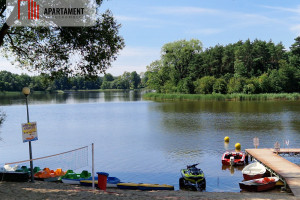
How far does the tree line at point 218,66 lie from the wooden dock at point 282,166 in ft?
223

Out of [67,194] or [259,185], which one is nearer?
[67,194]

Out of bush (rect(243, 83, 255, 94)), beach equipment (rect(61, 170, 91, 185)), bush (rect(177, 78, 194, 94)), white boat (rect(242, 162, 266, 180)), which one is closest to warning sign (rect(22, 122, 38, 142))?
beach equipment (rect(61, 170, 91, 185))

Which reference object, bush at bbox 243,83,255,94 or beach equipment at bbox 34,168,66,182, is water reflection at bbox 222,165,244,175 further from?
bush at bbox 243,83,255,94

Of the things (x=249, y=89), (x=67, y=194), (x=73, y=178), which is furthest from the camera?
(x=249, y=89)

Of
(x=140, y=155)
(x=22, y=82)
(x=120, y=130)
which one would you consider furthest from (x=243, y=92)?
(x=22, y=82)

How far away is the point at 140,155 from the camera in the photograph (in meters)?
24.6

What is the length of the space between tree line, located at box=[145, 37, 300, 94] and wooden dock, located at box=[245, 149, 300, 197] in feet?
223

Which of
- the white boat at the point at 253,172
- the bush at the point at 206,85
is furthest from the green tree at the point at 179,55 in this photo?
the white boat at the point at 253,172

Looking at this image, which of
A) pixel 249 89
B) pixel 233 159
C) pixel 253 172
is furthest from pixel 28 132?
pixel 249 89

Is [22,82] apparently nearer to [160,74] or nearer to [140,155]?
[160,74]

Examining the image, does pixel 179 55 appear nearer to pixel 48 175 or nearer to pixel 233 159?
pixel 233 159

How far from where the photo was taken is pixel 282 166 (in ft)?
61.0

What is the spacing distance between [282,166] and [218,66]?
9067 centimetres

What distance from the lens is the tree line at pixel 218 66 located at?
91850 millimetres
